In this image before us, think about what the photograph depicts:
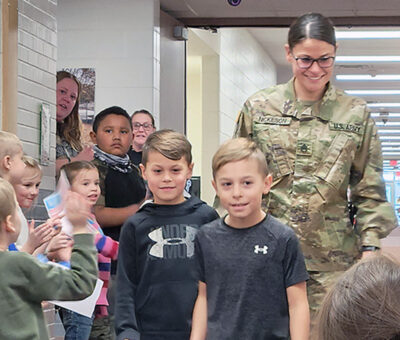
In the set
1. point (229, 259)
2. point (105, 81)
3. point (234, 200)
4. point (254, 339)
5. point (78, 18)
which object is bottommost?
point (254, 339)

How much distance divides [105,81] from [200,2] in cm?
133

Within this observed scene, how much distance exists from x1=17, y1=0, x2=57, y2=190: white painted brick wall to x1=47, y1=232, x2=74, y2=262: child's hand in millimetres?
1868

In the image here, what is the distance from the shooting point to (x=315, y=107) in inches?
128

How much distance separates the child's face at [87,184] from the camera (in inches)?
175

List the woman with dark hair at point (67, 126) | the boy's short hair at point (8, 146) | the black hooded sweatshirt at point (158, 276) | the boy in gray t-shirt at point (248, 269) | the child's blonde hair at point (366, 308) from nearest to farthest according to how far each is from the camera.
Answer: the child's blonde hair at point (366, 308) → the boy in gray t-shirt at point (248, 269) → the black hooded sweatshirt at point (158, 276) → the boy's short hair at point (8, 146) → the woman with dark hair at point (67, 126)

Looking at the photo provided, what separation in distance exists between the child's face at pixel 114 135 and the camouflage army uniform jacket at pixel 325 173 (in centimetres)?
191

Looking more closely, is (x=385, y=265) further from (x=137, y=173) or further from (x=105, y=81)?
(x=105, y=81)

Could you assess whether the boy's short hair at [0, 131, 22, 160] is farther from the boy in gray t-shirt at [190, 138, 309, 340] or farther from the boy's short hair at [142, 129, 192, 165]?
the boy in gray t-shirt at [190, 138, 309, 340]

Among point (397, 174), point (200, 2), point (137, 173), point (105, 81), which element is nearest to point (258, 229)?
point (137, 173)

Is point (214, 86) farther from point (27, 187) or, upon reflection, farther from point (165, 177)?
point (165, 177)

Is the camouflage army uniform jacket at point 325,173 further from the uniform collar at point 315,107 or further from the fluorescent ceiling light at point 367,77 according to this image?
the fluorescent ceiling light at point 367,77

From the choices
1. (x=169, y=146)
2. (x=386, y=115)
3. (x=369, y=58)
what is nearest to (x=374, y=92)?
(x=386, y=115)

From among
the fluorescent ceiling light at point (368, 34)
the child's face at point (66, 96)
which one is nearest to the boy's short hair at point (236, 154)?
the child's face at point (66, 96)

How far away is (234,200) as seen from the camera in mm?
2801
